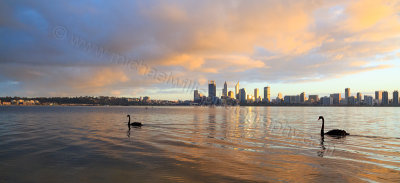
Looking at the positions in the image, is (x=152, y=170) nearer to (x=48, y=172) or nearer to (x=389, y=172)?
(x=48, y=172)

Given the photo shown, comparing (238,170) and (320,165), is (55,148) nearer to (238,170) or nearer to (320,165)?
(238,170)

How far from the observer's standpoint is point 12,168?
44.0 feet

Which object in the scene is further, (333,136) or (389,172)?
(333,136)

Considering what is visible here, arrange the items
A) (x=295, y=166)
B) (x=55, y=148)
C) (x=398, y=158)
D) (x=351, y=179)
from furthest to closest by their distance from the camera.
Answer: (x=55, y=148)
(x=398, y=158)
(x=295, y=166)
(x=351, y=179)

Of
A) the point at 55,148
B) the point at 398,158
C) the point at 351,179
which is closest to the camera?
the point at 351,179

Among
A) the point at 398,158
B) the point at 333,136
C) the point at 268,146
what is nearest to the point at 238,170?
the point at 268,146

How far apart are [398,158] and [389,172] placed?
4.70 metres

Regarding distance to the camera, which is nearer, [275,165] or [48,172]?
[48,172]

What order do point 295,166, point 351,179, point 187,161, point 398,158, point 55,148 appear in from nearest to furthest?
point 351,179 < point 295,166 < point 187,161 < point 398,158 < point 55,148

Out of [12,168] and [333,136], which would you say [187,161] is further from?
[333,136]

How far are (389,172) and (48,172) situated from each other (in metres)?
18.3

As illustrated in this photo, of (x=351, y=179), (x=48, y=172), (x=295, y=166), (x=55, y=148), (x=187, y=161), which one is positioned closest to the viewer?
(x=351, y=179)

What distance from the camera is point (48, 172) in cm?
1273

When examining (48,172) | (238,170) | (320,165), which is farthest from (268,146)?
(48,172)
